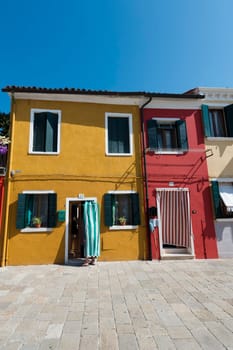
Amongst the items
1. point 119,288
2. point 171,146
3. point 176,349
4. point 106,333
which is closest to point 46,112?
point 171,146

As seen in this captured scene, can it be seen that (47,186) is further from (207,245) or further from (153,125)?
(207,245)

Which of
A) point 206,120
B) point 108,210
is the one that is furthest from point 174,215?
point 206,120

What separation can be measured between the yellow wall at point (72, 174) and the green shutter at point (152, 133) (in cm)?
51

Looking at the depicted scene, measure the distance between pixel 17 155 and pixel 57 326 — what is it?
265 inches

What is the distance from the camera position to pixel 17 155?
855cm

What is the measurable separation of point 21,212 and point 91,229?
9.20 feet

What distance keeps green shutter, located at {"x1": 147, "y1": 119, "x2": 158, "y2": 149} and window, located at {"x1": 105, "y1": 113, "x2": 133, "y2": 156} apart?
2.83 ft

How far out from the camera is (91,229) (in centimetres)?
792

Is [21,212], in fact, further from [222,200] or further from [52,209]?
[222,200]

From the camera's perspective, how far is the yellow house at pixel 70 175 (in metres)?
8.09

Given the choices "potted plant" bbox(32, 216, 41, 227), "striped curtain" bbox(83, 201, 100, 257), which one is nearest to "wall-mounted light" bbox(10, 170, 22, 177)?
"potted plant" bbox(32, 216, 41, 227)

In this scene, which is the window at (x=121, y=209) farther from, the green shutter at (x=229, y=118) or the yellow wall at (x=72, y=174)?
the green shutter at (x=229, y=118)

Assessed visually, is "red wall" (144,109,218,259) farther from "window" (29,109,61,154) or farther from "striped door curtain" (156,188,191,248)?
"window" (29,109,61,154)

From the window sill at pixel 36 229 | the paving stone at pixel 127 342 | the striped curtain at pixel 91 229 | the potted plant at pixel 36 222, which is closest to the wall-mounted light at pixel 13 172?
the potted plant at pixel 36 222
